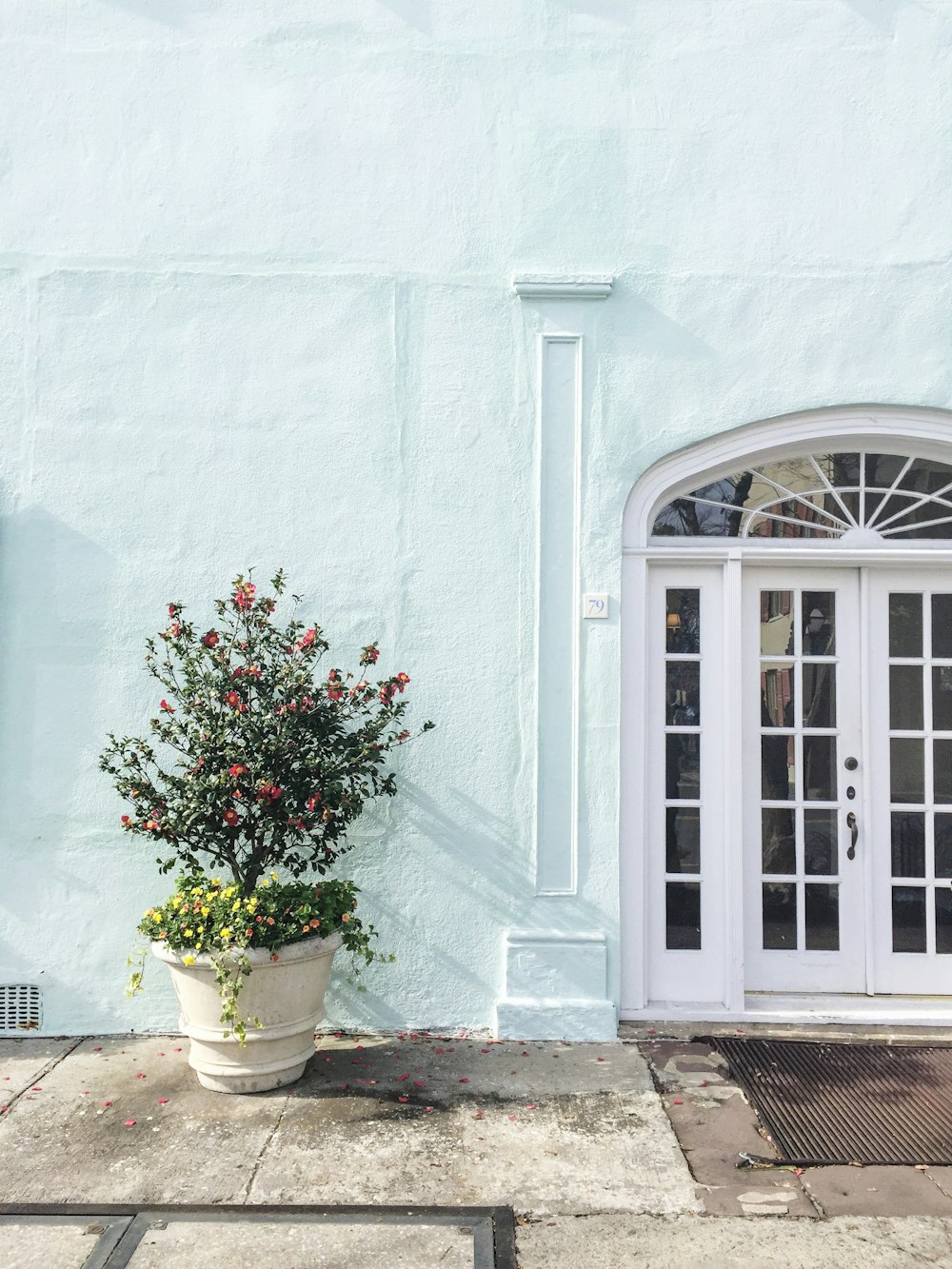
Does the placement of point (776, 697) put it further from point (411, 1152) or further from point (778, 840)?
point (411, 1152)

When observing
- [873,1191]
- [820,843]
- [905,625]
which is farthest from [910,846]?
[873,1191]

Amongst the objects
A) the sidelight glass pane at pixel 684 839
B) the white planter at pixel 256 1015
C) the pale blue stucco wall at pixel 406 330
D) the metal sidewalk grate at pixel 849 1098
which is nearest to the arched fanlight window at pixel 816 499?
the pale blue stucco wall at pixel 406 330

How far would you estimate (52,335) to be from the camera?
4.93 meters

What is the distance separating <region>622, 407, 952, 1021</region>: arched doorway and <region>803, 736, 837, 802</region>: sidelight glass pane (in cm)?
1

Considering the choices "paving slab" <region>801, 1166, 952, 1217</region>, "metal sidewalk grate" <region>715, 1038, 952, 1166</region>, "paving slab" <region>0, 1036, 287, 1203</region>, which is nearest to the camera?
"paving slab" <region>801, 1166, 952, 1217</region>

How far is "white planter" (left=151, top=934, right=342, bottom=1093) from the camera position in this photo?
4.03 metres

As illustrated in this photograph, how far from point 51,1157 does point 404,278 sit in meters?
3.90

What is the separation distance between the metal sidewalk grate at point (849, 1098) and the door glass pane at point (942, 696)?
150cm

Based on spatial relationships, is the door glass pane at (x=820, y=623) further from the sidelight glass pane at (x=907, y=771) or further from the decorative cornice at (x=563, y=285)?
the decorative cornice at (x=563, y=285)

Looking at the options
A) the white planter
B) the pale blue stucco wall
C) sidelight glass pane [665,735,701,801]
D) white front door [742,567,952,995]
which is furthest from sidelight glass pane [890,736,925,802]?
the white planter

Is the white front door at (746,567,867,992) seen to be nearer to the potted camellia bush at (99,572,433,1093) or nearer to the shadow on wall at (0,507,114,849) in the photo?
the potted camellia bush at (99,572,433,1093)

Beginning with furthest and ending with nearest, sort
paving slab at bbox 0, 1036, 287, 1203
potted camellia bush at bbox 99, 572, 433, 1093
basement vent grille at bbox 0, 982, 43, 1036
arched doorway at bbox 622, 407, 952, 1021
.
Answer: arched doorway at bbox 622, 407, 952, 1021
basement vent grille at bbox 0, 982, 43, 1036
potted camellia bush at bbox 99, 572, 433, 1093
paving slab at bbox 0, 1036, 287, 1203

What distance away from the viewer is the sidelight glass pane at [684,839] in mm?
4980

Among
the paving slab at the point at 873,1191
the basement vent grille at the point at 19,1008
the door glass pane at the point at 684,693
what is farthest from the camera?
the door glass pane at the point at 684,693
